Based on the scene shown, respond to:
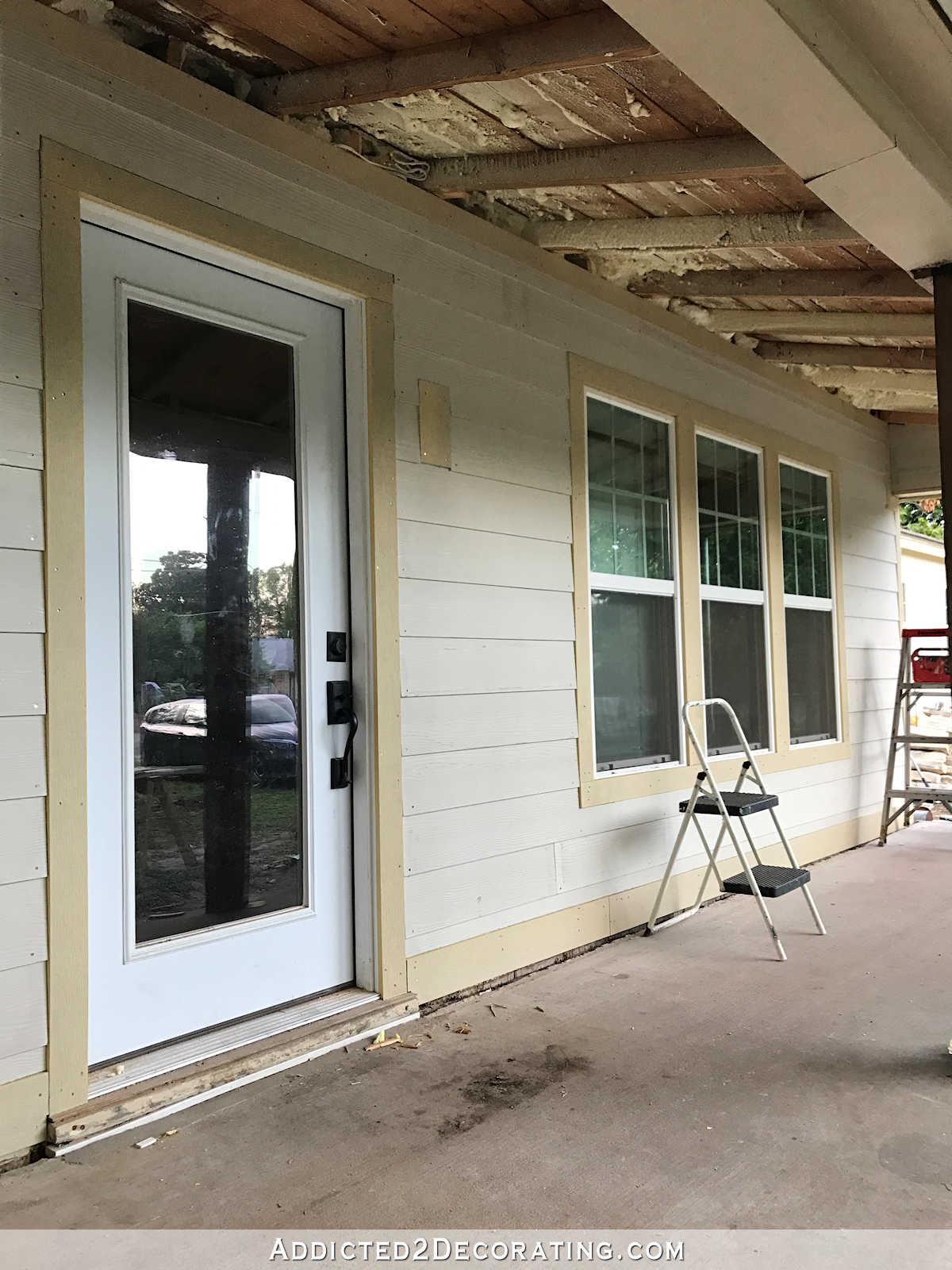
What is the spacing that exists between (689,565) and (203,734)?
2.64m

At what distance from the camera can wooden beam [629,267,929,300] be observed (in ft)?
12.9

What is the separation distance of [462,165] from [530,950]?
272cm

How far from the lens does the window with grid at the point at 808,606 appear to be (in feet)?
18.2

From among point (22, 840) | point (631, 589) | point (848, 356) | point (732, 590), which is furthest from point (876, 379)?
point (22, 840)

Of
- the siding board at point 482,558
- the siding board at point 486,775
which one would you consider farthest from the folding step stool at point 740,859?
the siding board at point 482,558

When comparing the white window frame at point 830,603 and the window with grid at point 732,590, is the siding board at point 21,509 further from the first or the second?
the white window frame at point 830,603

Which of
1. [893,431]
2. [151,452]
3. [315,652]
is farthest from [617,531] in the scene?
[893,431]

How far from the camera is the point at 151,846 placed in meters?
2.53

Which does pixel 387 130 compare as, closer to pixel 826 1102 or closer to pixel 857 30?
pixel 857 30

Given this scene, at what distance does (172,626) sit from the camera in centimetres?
261

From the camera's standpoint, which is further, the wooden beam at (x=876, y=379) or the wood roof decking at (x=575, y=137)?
the wooden beam at (x=876, y=379)

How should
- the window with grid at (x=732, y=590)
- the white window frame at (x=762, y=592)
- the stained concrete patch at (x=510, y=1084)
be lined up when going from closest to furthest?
the stained concrete patch at (x=510, y=1084) < the window with grid at (x=732, y=590) < the white window frame at (x=762, y=592)

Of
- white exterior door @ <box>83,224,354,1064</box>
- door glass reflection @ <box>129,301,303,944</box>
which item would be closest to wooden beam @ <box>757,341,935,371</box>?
white exterior door @ <box>83,224,354,1064</box>

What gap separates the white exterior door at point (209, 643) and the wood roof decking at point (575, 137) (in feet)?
1.89
